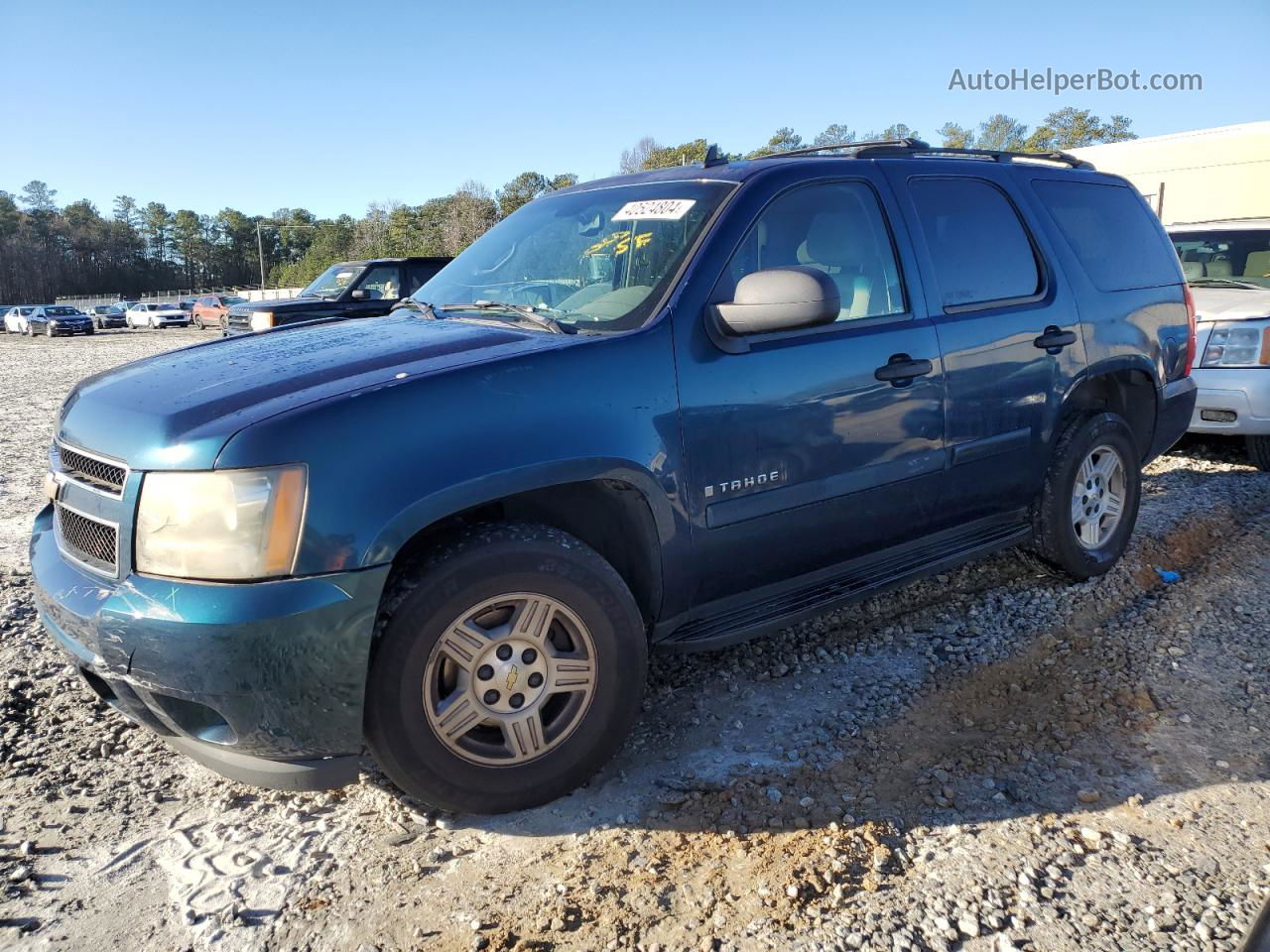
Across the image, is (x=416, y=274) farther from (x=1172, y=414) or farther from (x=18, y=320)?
(x=18, y=320)

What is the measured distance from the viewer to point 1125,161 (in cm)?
1973

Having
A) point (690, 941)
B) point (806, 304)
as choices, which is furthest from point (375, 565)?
point (806, 304)

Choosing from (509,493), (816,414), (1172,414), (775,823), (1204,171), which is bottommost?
(775,823)

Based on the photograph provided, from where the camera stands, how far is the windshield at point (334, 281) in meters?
13.3

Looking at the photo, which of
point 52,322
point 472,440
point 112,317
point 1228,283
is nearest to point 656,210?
point 472,440

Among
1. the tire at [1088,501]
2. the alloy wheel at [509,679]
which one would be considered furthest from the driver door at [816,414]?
the tire at [1088,501]

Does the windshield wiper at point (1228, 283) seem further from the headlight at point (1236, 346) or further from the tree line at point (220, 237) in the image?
the tree line at point (220, 237)

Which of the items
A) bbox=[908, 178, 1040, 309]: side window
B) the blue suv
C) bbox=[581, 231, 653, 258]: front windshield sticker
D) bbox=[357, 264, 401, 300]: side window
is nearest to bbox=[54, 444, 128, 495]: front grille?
the blue suv

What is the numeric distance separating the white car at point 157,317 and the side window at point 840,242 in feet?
162

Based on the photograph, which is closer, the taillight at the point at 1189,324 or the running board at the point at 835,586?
the running board at the point at 835,586

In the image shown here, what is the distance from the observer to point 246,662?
2.17 metres

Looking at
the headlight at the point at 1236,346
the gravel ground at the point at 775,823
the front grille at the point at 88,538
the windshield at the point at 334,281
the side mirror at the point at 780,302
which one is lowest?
the gravel ground at the point at 775,823

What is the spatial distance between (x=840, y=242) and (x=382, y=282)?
10.4 meters

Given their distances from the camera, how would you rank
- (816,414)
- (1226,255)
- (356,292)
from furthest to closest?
(356,292) < (1226,255) < (816,414)
